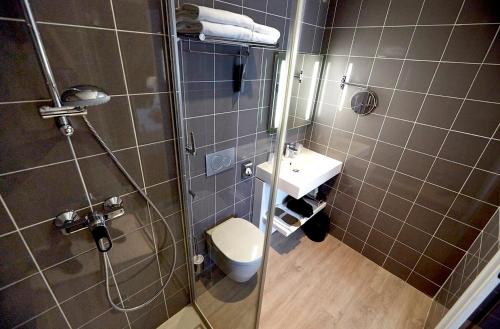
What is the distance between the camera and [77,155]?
2.72 feet

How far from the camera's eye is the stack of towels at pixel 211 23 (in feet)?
2.99

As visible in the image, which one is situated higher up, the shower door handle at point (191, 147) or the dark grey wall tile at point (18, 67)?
the dark grey wall tile at point (18, 67)

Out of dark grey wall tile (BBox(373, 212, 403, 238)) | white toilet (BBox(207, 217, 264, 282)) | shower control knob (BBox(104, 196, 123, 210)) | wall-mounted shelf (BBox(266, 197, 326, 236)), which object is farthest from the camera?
wall-mounted shelf (BBox(266, 197, 326, 236))

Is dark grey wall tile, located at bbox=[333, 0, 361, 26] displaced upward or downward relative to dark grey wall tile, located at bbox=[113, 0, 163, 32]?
upward

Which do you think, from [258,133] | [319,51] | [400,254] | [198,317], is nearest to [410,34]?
[319,51]

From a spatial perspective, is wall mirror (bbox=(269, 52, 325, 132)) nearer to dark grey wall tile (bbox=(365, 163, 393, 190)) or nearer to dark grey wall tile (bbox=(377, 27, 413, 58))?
dark grey wall tile (bbox=(377, 27, 413, 58))

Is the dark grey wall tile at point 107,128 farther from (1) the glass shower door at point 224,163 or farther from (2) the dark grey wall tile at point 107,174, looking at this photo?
(1) the glass shower door at point 224,163

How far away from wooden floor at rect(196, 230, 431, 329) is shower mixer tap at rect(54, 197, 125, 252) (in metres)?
0.86

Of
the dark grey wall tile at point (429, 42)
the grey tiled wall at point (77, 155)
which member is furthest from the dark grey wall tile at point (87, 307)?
the dark grey wall tile at point (429, 42)

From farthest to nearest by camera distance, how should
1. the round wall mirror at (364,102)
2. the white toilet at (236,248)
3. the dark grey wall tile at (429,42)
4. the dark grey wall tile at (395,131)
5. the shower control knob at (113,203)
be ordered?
the round wall mirror at (364,102)
the dark grey wall tile at (395,131)
the white toilet at (236,248)
the dark grey wall tile at (429,42)
the shower control knob at (113,203)

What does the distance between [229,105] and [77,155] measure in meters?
0.81

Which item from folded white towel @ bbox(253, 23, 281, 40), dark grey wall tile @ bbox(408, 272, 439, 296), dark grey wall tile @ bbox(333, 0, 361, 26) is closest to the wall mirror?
dark grey wall tile @ bbox(333, 0, 361, 26)

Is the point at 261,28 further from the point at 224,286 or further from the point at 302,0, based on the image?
the point at 224,286

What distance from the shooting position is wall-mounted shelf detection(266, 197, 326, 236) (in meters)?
1.88
